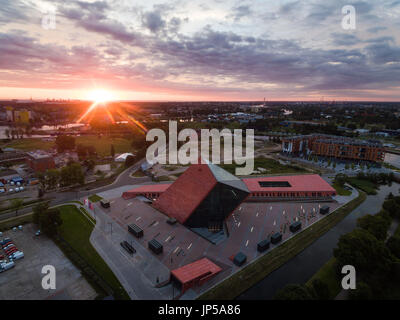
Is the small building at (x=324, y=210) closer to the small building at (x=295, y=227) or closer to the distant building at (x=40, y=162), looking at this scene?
the small building at (x=295, y=227)

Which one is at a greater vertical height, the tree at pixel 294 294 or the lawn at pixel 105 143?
the lawn at pixel 105 143

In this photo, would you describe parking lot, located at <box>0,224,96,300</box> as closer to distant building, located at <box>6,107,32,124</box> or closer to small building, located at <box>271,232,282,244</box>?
small building, located at <box>271,232,282,244</box>

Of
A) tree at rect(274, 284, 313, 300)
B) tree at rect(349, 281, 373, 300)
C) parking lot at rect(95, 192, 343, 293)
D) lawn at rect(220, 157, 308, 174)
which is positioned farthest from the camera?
lawn at rect(220, 157, 308, 174)

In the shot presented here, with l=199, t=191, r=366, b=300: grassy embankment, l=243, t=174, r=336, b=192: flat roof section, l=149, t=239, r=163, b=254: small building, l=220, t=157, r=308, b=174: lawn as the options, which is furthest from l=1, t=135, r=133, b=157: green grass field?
l=199, t=191, r=366, b=300: grassy embankment

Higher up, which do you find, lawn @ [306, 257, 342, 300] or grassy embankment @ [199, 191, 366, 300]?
grassy embankment @ [199, 191, 366, 300]

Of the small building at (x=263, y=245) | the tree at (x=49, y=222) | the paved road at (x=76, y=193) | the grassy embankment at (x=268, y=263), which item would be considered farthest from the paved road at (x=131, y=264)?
the paved road at (x=76, y=193)

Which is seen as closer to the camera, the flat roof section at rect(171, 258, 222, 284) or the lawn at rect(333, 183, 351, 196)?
the flat roof section at rect(171, 258, 222, 284)
